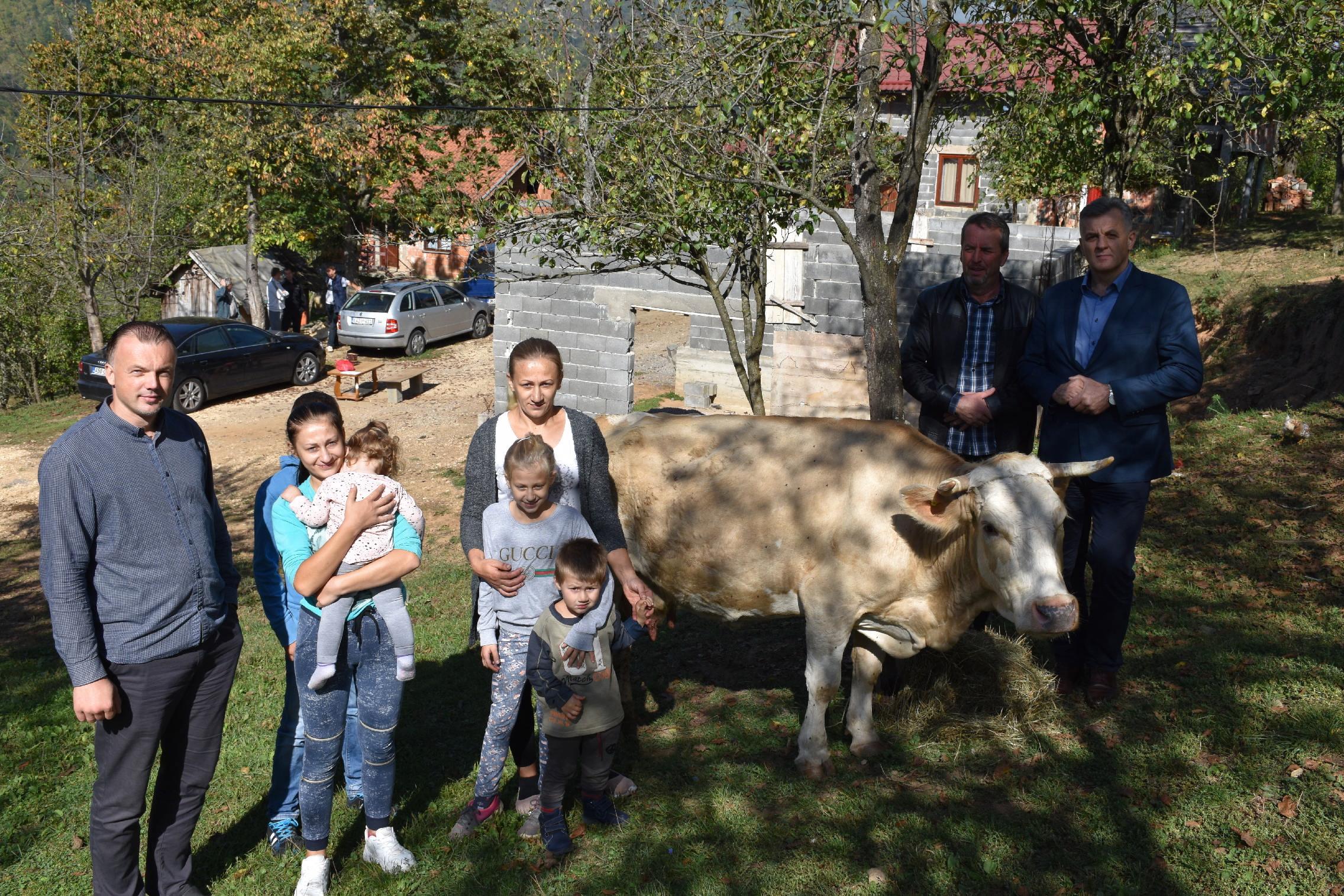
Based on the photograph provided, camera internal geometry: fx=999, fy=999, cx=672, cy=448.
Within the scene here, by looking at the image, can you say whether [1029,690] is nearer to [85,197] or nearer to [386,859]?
[386,859]

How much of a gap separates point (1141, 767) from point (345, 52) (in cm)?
2527

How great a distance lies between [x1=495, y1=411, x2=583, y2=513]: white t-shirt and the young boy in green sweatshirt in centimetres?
37

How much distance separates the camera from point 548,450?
3.92 metres

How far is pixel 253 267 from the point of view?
25922mm

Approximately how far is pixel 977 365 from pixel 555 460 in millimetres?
2386

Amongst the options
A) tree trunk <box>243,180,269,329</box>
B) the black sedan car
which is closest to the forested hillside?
tree trunk <box>243,180,269,329</box>

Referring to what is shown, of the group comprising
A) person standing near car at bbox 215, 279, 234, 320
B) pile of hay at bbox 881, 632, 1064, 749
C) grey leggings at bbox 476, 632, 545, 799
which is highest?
grey leggings at bbox 476, 632, 545, 799

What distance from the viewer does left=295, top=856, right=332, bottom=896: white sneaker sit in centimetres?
391

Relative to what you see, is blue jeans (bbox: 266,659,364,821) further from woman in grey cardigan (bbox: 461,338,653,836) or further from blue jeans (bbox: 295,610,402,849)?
woman in grey cardigan (bbox: 461,338,653,836)

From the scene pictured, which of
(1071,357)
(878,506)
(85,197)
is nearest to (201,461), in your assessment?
(878,506)

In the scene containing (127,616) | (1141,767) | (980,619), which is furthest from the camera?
(980,619)

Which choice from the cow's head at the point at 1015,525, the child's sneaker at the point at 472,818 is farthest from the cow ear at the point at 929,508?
the child's sneaker at the point at 472,818

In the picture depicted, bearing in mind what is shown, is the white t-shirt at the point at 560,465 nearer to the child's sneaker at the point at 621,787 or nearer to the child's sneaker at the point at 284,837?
the child's sneaker at the point at 621,787

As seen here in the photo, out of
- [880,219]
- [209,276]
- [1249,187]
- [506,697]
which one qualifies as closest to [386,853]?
[506,697]
